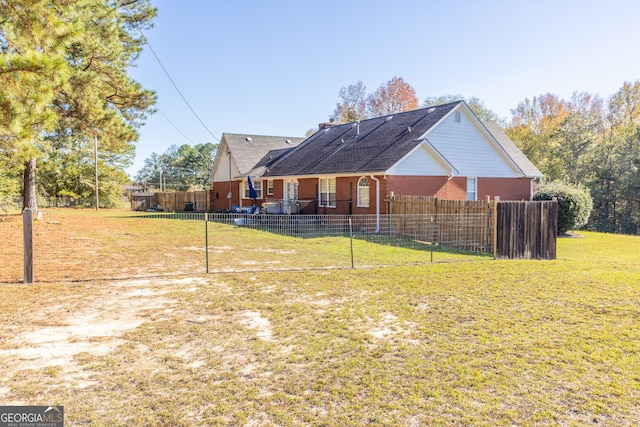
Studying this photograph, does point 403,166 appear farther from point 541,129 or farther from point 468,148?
point 541,129

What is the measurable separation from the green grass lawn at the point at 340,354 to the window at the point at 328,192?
41.8ft

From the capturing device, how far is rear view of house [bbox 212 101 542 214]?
715 inches

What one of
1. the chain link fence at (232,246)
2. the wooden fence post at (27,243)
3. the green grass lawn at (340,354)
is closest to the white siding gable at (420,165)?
the chain link fence at (232,246)

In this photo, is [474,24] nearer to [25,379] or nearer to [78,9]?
[78,9]

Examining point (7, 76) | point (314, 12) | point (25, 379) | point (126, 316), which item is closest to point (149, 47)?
point (314, 12)

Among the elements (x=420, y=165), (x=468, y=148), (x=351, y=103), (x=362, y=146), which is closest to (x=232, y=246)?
(x=420, y=165)

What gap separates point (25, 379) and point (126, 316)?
1969 mm

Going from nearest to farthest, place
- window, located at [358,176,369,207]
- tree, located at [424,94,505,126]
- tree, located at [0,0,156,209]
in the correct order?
tree, located at [0,0,156,209] < window, located at [358,176,369,207] < tree, located at [424,94,505,126]

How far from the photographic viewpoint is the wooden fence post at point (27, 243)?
7270 mm

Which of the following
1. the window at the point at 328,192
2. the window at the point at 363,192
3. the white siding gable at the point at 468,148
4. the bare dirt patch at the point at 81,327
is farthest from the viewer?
the window at the point at 328,192

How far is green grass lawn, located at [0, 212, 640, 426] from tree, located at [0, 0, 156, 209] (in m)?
3.11

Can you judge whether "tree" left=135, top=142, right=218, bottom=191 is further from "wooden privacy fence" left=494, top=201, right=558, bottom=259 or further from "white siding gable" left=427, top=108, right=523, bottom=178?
"wooden privacy fence" left=494, top=201, right=558, bottom=259

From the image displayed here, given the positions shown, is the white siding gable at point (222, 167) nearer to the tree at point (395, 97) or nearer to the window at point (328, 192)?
the window at point (328, 192)

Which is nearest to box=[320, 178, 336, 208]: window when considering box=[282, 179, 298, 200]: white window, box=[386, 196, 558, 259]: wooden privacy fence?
box=[282, 179, 298, 200]: white window
